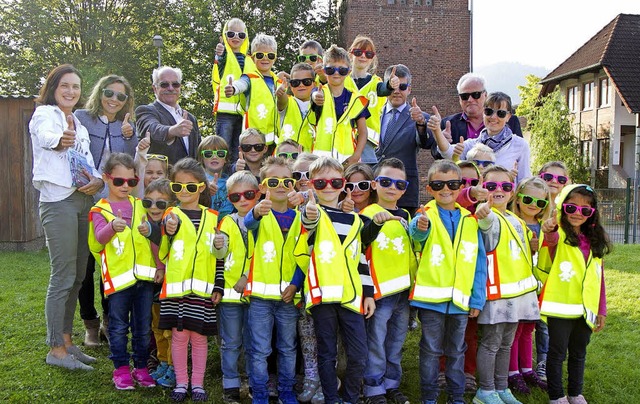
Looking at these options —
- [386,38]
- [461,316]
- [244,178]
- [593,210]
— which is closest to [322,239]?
[244,178]

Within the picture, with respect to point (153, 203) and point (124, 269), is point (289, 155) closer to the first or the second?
point (153, 203)

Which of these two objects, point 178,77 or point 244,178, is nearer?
point 244,178

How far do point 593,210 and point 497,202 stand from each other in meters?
0.75

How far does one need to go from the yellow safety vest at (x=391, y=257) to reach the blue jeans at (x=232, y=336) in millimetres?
1119

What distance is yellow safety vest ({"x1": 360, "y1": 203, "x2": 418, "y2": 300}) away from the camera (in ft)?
15.6

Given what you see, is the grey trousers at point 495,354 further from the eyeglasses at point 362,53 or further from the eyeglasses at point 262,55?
the eyeglasses at point 262,55

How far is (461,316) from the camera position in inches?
183

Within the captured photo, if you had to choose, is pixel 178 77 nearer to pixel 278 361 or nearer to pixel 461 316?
pixel 278 361

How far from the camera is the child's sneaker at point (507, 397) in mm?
4798

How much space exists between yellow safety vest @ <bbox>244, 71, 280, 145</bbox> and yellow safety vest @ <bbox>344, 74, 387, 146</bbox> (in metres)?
0.96

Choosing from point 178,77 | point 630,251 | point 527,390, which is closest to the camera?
point 527,390

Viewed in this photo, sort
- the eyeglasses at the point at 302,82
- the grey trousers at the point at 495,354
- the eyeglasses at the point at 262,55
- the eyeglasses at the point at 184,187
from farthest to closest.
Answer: the eyeglasses at the point at 262,55
the eyeglasses at the point at 302,82
the eyeglasses at the point at 184,187
the grey trousers at the point at 495,354

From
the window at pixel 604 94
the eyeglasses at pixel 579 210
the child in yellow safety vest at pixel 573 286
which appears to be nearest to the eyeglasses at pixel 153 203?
the child in yellow safety vest at pixel 573 286

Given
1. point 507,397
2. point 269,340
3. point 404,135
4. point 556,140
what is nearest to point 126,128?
point 269,340
